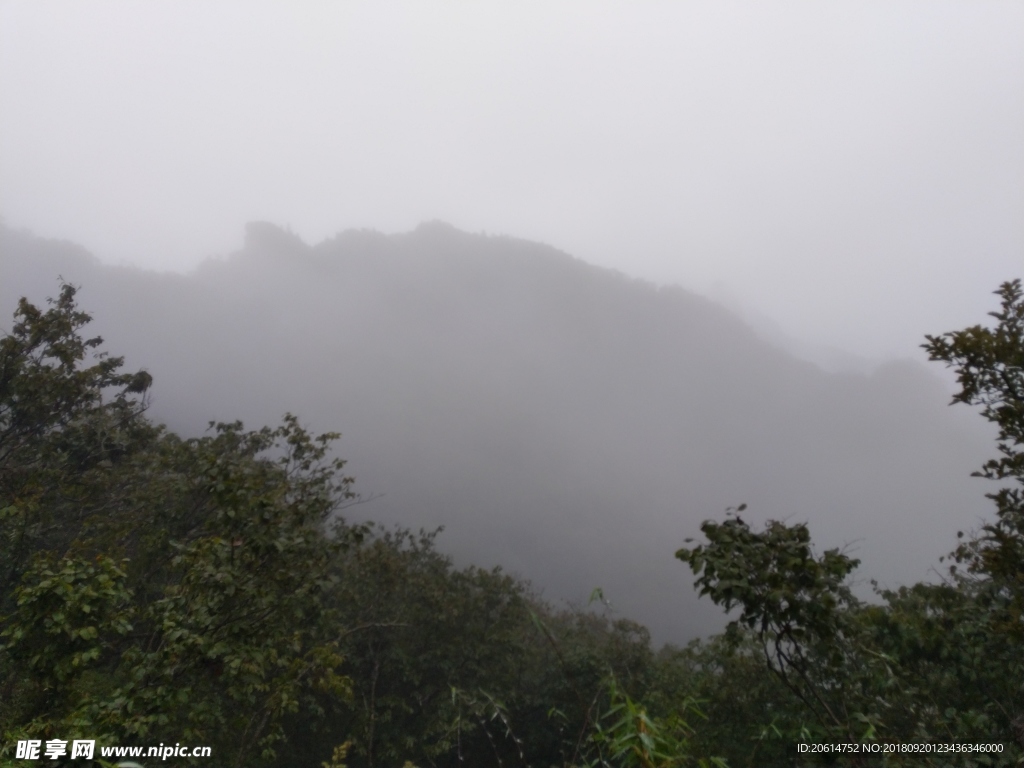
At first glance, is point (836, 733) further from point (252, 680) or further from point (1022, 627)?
point (252, 680)

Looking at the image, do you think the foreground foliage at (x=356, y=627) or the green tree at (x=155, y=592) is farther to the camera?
the green tree at (x=155, y=592)

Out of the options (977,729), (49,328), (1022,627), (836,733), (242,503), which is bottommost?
(977,729)

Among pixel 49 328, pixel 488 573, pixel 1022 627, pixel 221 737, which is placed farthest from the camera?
pixel 488 573

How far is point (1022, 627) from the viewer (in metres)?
4.30

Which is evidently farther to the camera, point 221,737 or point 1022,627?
point 221,737

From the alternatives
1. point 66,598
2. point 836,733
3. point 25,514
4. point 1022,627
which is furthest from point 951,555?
point 25,514

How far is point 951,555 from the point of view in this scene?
10.1 m

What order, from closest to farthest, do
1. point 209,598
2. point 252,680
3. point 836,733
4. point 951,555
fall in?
point 836,733, point 209,598, point 252,680, point 951,555

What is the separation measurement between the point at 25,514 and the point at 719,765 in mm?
10895

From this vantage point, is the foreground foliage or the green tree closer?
the foreground foliage

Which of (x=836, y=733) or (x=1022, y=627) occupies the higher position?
(x=1022, y=627)

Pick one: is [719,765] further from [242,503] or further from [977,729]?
[242,503]

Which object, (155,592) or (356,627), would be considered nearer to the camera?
(356,627)

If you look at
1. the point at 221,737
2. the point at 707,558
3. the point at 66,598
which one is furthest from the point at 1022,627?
the point at 221,737
